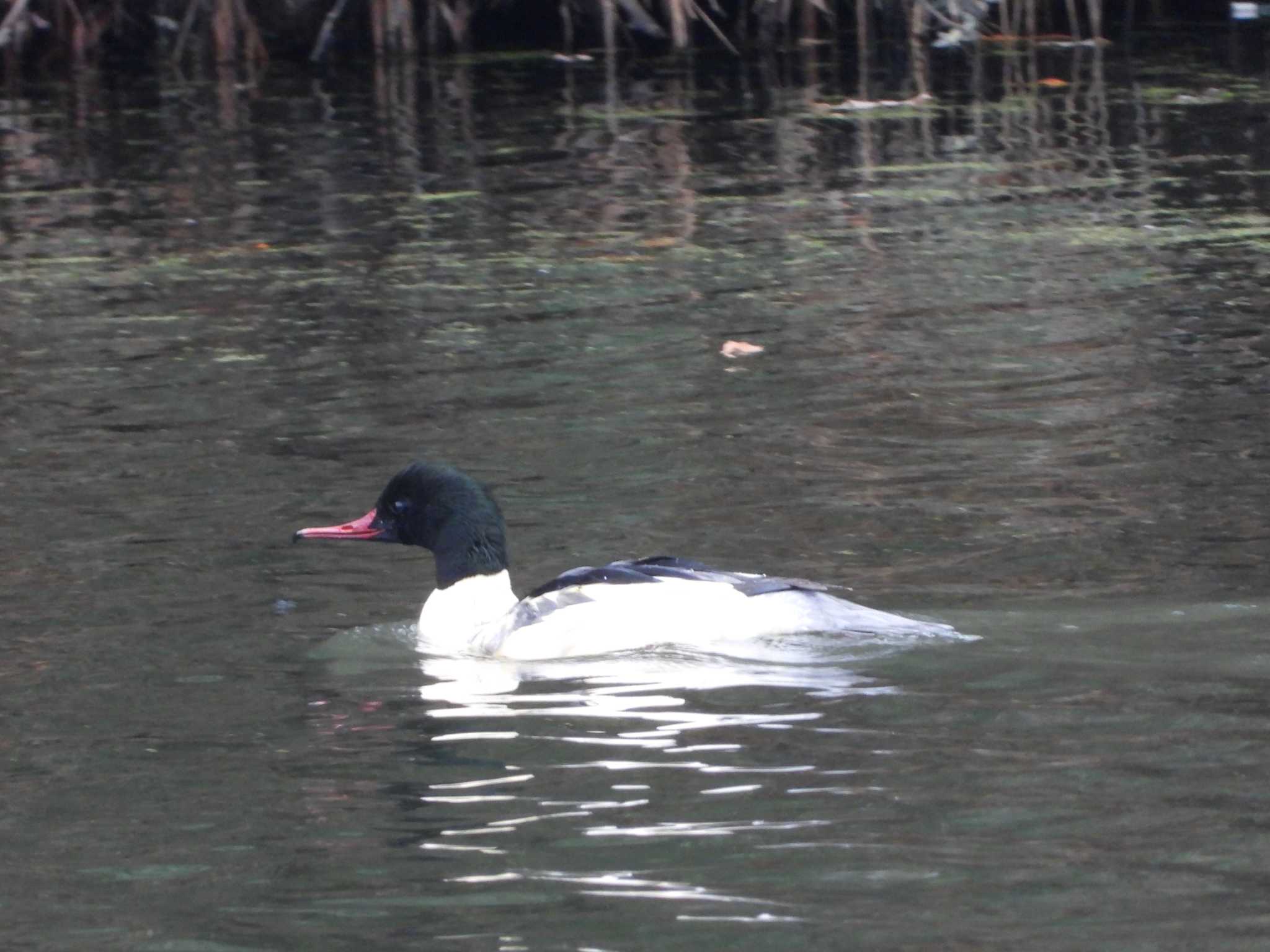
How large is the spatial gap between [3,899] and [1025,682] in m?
2.68

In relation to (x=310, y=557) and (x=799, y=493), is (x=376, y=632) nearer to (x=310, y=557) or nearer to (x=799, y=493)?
(x=310, y=557)

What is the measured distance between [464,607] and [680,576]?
0.85 m

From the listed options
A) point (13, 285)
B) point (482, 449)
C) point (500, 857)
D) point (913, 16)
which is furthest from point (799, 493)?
point (913, 16)

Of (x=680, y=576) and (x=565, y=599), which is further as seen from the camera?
(x=565, y=599)

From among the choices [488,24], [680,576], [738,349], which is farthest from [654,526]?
[488,24]

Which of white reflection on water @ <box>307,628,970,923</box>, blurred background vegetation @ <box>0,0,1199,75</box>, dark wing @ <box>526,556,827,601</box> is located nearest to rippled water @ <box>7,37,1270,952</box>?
white reflection on water @ <box>307,628,970,923</box>

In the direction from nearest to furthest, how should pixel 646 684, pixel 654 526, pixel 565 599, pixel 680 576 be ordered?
pixel 646 684, pixel 680 576, pixel 565 599, pixel 654 526

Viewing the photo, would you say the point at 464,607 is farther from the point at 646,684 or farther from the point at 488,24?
the point at 488,24

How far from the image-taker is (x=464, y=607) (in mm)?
6914

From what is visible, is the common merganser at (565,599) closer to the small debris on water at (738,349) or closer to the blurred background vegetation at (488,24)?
the small debris on water at (738,349)

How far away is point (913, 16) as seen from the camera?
18.9m

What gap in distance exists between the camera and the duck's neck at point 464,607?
22.4 ft

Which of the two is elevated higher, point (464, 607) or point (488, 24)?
point (488, 24)

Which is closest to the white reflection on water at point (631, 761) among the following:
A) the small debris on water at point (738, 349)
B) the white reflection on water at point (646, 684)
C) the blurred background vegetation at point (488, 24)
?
the white reflection on water at point (646, 684)
